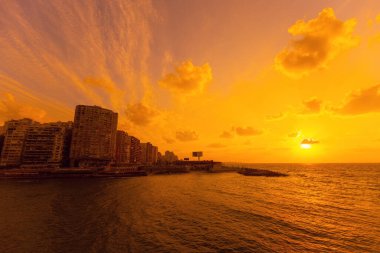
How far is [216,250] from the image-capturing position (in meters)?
22.0

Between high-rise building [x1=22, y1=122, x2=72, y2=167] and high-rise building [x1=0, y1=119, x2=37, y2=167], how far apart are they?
3856mm

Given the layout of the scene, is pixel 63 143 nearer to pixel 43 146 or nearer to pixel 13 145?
pixel 43 146

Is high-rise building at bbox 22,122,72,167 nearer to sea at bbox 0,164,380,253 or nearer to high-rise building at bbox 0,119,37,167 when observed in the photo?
high-rise building at bbox 0,119,37,167

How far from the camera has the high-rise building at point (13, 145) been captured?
466ft

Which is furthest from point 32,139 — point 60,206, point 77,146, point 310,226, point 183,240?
point 310,226

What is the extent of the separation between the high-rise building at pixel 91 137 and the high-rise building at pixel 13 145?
3634cm

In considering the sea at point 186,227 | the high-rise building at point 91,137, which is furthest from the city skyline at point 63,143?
the sea at point 186,227

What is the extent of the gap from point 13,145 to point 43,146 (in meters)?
22.8

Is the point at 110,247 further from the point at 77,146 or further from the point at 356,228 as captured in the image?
the point at 77,146

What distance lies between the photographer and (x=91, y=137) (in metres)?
155

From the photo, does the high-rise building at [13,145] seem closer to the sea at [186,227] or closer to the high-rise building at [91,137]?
the high-rise building at [91,137]

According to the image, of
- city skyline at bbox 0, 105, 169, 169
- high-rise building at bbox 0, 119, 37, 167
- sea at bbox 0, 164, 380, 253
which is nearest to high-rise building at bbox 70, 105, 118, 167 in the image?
city skyline at bbox 0, 105, 169, 169

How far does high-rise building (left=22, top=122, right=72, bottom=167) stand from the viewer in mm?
143250

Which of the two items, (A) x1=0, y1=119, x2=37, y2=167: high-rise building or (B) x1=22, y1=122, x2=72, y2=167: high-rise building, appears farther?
(B) x1=22, y1=122, x2=72, y2=167: high-rise building
